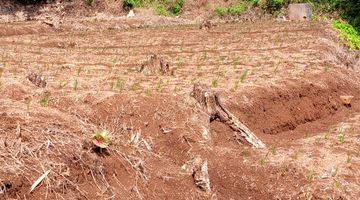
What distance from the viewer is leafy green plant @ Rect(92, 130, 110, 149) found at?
252 inches

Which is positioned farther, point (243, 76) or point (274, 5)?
point (274, 5)

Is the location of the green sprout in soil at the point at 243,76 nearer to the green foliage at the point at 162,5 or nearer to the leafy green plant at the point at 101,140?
the leafy green plant at the point at 101,140

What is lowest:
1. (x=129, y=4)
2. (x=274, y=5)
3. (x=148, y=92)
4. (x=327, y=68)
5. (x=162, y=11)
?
(x=162, y=11)

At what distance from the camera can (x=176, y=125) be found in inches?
346

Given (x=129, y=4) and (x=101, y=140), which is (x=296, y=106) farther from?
(x=129, y=4)

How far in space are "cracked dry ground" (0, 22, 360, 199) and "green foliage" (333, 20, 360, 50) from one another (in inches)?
110

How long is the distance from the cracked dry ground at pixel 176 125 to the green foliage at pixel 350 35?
2.80m

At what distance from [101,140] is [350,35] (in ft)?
58.6

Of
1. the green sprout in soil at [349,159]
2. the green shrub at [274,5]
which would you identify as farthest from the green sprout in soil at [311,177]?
the green shrub at [274,5]

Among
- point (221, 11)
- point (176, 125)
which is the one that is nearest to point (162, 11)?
point (221, 11)

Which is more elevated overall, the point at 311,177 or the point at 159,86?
the point at 311,177

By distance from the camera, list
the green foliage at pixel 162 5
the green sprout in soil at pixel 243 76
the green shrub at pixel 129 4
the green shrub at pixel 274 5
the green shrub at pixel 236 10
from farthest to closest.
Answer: the green shrub at pixel 129 4, the green foliage at pixel 162 5, the green shrub at pixel 236 10, the green shrub at pixel 274 5, the green sprout in soil at pixel 243 76

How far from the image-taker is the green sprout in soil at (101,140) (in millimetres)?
6393

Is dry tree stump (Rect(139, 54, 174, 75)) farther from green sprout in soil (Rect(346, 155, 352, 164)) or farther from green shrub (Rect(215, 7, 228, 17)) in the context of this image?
green shrub (Rect(215, 7, 228, 17))
